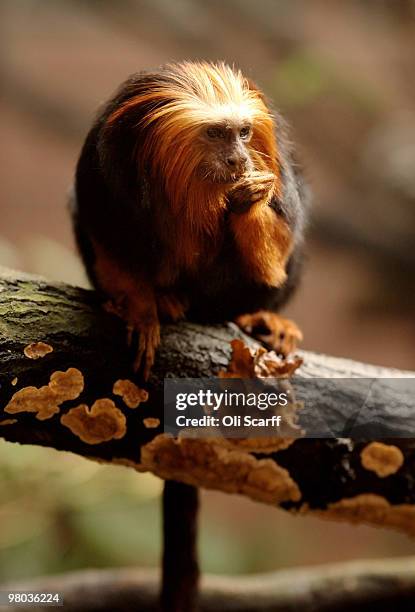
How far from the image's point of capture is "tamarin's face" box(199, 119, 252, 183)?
3.91 ft

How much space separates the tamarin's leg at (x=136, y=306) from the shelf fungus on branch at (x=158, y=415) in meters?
0.02

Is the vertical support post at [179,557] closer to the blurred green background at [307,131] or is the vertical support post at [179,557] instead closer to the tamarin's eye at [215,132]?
the tamarin's eye at [215,132]

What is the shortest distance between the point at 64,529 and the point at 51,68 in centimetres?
242

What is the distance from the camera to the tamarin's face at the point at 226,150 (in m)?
1.19

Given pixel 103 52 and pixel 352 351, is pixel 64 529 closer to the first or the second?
pixel 352 351


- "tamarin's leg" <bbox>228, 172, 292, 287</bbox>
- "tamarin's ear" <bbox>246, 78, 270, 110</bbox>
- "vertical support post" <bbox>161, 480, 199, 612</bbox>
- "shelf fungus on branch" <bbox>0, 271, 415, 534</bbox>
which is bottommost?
"vertical support post" <bbox>161, 480, 199, 612</bbox>

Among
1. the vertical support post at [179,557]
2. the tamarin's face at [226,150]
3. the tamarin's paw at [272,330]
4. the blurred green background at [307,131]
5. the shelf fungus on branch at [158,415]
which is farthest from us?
the blurred green background at [307,131]

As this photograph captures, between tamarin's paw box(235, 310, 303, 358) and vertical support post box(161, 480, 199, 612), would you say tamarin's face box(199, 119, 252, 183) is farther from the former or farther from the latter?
vertical support post box(161, 480, 199, 612)

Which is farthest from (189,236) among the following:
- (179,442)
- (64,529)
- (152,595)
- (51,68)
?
(51,68)

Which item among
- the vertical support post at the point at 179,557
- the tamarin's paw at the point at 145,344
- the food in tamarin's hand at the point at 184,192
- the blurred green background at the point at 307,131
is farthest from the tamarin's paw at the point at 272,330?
the blurred green background at the point at 307,131

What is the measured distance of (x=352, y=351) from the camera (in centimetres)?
391

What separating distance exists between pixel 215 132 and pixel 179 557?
3.59ft

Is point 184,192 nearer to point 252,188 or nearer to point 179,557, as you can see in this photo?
point 252,188

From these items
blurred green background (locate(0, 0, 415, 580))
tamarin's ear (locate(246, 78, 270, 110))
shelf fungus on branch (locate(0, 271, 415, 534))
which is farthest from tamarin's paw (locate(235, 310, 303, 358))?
blurred green background (locate(0, 0, 415, 580))
